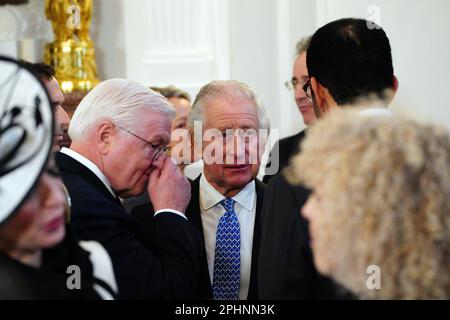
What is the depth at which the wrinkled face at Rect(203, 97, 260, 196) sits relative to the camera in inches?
114

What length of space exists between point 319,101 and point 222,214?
840 millimetres

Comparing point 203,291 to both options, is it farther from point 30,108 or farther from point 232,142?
point 30,108

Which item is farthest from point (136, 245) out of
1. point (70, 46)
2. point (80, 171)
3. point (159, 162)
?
point (70, 46)

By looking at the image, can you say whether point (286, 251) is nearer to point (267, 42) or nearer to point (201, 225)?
point (201, 225)

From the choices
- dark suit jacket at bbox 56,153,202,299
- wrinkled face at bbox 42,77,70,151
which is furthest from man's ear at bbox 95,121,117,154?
wrinkled face at bbox 42,77,70,151

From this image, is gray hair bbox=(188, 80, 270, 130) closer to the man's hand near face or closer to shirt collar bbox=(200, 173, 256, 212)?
shirt collar bbox=(200, 173, 256, 212)

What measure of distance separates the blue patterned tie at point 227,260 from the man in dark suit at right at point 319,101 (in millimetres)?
714

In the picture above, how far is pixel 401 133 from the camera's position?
4.72 feet

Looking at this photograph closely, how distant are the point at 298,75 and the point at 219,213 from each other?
4.82 ft

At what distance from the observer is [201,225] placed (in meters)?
2.82

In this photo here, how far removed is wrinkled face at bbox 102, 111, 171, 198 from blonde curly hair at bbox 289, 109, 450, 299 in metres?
1.08

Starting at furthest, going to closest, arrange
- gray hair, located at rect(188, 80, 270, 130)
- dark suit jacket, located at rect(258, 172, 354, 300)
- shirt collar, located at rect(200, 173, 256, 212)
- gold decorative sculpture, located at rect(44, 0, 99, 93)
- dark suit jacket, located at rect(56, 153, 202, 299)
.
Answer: gold decorative sculpture, located at rect(44, 0, 99, 93), gray hair, located at rect(188, 80, 270, 130), shirt collar, located at rect(200, 173, 256, 212), dark suit jacket, located at rect(56, 153, 202, 299), dark suit jacket, located at rect(258, 172, 354, 300)

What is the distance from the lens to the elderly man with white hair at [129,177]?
2117mm
